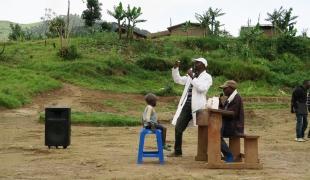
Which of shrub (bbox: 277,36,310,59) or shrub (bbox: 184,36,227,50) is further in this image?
shrub (bbox: 277,36,310,59)

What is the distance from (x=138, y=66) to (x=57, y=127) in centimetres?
2691

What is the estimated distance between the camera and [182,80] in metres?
10.6

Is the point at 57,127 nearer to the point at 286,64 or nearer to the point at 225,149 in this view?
the point at 225,149

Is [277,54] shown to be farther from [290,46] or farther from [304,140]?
[304,140]

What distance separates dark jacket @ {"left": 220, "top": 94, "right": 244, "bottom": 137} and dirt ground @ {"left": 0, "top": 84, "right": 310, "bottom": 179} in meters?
0.74

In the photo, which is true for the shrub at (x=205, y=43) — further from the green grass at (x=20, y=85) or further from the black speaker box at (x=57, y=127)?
the black speaker box at (x=57, y=127)

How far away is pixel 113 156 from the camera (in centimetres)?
1107

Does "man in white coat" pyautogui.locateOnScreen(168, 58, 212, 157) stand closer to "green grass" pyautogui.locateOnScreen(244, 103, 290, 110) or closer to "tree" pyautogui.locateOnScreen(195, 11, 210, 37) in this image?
"green grass" pyautogui.locateOnScreen(244, 103, 290, 110)

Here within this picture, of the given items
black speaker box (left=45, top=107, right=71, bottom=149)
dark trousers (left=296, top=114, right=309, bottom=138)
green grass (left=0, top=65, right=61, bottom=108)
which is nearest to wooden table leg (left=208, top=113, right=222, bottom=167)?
black speaker box (left=45, top=107, right=71, bottom=149)

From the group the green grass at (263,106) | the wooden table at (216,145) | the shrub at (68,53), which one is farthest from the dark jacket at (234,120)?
the shrub at (68,53)

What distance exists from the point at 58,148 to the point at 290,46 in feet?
134

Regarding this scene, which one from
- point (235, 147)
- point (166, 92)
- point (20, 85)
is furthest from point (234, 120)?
point (20, 85)

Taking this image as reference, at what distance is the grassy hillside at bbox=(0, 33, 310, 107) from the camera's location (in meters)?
32.5

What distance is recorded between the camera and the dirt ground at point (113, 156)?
8516 millimetres
